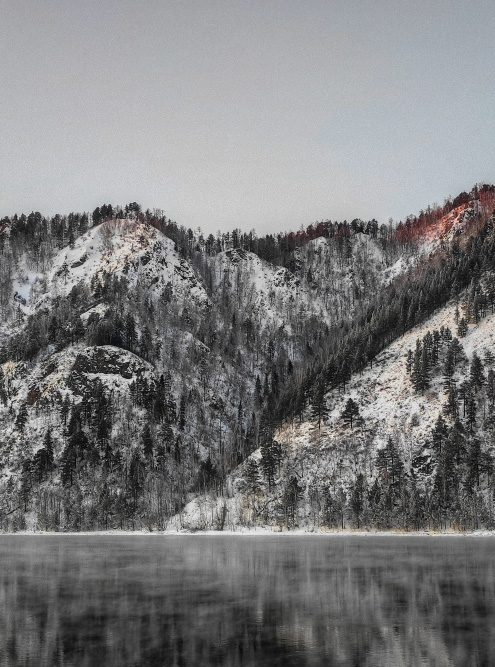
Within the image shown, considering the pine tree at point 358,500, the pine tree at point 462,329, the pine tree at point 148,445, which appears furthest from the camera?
the pine tree at point 148,445

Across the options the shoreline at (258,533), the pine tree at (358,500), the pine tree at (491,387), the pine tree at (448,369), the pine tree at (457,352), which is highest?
the pine tree at (457,352)

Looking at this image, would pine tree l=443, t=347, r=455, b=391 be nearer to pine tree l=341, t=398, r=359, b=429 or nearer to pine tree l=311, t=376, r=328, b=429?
pine tree l=341, t=398, r=359, b=429

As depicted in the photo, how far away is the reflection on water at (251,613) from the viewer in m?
31.4

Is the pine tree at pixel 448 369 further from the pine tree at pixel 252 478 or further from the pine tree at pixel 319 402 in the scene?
the pine tree at pixel 252 478

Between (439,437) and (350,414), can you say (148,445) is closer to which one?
(350,414)

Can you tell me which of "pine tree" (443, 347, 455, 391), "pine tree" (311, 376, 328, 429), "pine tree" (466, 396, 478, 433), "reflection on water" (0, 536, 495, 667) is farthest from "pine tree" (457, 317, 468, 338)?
"reflection on water" (0, 536, 495, 667)

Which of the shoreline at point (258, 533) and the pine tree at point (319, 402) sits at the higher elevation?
the pine tree at point (319, 402)

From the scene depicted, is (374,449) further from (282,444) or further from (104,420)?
(104,420)

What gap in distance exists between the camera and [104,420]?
650 ft

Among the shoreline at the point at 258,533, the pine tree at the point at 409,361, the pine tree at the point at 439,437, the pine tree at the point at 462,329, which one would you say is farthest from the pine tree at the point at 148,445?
the pine tree at the point at 462,329

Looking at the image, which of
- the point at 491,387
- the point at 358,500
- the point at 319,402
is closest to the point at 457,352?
the point at 491,387

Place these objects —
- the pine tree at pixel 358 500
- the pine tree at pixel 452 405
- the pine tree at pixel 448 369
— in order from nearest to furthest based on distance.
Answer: the pine tree at pixel 358 500
the pine tree at pixel 452 405
the pine tree at pixel 448 369

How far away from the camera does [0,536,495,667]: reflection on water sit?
103 ft

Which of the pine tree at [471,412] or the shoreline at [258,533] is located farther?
the pine tree at [471,412]
